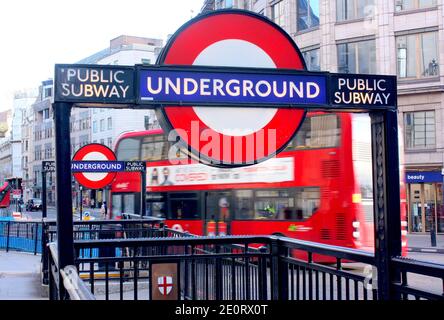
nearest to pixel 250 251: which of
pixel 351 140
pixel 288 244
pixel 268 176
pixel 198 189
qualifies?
pixel 288 244

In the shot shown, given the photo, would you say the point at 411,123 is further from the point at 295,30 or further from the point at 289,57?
the point at 289,57

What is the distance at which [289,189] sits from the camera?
639 inches

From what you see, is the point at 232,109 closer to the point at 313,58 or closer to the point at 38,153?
the point at 313,58

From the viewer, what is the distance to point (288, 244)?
4.41 metres

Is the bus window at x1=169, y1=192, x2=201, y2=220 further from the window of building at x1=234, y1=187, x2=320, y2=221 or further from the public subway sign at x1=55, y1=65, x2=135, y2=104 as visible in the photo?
the public subway sign at x1=55, y1=65, x2=135, y2=104

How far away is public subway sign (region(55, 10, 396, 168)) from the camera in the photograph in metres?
3.03

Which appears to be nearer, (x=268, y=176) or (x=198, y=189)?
(x=268, y=176)

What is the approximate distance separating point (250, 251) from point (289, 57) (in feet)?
6.33

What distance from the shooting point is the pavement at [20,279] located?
9.35 meters

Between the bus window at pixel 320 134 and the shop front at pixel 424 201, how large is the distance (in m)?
16.1

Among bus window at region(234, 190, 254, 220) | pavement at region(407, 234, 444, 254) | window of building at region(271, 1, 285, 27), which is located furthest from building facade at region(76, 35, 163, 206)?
bus window at region(234, 190, 254, 220)

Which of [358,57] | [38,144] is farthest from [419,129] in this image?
[38,144]

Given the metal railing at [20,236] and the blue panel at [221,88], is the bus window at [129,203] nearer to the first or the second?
the metal railing at [20,236]

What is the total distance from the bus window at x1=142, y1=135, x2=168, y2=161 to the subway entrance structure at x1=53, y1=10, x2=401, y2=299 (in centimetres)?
1559
